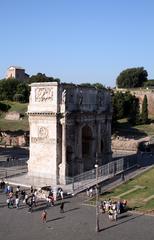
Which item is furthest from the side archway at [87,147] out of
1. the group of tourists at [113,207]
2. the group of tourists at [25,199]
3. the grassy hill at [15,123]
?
the grassy hill at [15,123]

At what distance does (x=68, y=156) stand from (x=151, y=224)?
14.1 metres

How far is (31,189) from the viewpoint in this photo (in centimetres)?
3581

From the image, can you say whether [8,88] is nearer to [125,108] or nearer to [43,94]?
[125,108]

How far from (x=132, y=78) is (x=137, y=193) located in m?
91.5

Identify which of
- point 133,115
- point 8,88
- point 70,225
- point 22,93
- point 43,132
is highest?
point 8,88

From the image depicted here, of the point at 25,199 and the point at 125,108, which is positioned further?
the point at 125,108

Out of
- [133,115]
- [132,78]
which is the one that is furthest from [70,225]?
[132,78]

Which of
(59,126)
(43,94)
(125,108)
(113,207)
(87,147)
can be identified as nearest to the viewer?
(113,207)

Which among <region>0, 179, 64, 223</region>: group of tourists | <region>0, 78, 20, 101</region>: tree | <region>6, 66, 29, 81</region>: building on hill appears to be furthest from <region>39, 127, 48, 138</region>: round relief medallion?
<region>6, 66, 29, 81</region>: building on hill

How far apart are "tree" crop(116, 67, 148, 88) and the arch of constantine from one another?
8226 centimetres

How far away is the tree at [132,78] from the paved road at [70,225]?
95212 millimetres

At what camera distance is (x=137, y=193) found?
36.1 m

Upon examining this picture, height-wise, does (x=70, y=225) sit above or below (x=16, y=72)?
below

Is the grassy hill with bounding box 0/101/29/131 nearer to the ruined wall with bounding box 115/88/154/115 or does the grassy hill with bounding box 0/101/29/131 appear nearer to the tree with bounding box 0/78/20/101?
the tree with bounding box 0/78/20/101
